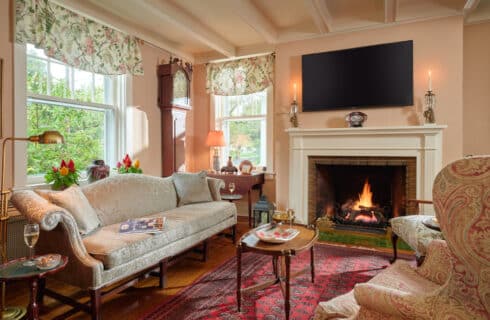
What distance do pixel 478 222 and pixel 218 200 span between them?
2.93 meters

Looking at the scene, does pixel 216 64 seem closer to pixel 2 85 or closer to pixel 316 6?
pixel 316 6

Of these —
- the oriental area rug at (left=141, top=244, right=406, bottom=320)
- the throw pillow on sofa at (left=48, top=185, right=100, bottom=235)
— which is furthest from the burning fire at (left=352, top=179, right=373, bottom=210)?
the throw pillow on sofa at (left=48, top=185, right=100, bottom=235)

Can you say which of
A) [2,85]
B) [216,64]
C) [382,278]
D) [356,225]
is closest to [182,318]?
[382,278]

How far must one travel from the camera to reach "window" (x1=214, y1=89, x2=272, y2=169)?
4.67 meters

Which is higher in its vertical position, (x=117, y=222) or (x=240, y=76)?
(x=240, y=76)

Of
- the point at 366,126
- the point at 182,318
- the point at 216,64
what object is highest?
the point at 216,64

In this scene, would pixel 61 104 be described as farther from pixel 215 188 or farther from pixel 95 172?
pixel 215 188

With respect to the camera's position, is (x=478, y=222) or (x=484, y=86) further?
(x=484, y=86)

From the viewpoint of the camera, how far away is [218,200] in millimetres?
3605

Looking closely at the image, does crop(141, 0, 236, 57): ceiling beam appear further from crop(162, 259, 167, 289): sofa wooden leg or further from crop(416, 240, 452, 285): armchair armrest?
crop(416, 240, 452, 285): armchair armrest

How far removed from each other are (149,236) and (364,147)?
273 cm

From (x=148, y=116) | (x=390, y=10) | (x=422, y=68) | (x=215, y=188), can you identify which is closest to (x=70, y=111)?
(x=148, y=116)

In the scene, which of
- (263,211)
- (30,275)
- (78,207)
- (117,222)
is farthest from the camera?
(263,211)

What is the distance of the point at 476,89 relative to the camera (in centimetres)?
348
